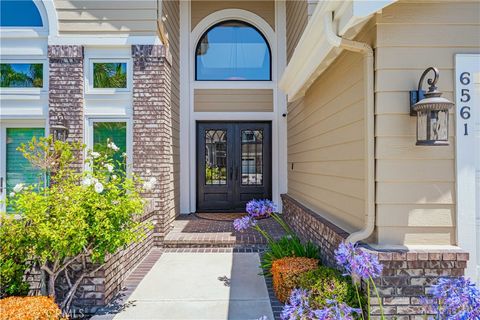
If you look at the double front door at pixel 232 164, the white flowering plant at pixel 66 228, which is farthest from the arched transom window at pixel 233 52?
the white flowering plant at pixel 66 228

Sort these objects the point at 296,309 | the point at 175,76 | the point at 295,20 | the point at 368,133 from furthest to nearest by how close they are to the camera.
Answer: the point at 175,76 → the point at 295,20 → the point at 368,133 → the point at 296,309

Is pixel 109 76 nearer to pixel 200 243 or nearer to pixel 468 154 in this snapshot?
pixel 200 243

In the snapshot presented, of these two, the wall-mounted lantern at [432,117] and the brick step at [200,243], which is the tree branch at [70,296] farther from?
the wall-mounted lantern at [432,117]

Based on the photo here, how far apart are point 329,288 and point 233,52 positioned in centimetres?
591

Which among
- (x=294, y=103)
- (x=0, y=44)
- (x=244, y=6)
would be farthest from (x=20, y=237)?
(x=244, y=6)

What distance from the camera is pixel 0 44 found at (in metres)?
5.21

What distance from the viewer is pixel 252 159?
7.11 m

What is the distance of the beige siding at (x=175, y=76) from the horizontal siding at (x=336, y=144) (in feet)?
8.70

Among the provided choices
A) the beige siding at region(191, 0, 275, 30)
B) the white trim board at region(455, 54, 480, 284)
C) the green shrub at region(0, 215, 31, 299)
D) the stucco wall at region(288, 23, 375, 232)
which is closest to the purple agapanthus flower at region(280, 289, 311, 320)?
the stucco wall at region(288, 23, 375, 232)

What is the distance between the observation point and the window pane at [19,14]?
5.15 m

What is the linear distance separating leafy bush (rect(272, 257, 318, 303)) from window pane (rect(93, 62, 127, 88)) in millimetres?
3850

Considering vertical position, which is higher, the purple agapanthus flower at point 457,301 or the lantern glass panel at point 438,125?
the lantern glass panel at point 438,125

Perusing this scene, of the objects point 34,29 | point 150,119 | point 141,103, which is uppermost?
point 34,29

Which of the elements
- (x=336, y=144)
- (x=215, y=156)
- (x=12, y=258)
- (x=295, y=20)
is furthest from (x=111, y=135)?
(x=295, y=20)
